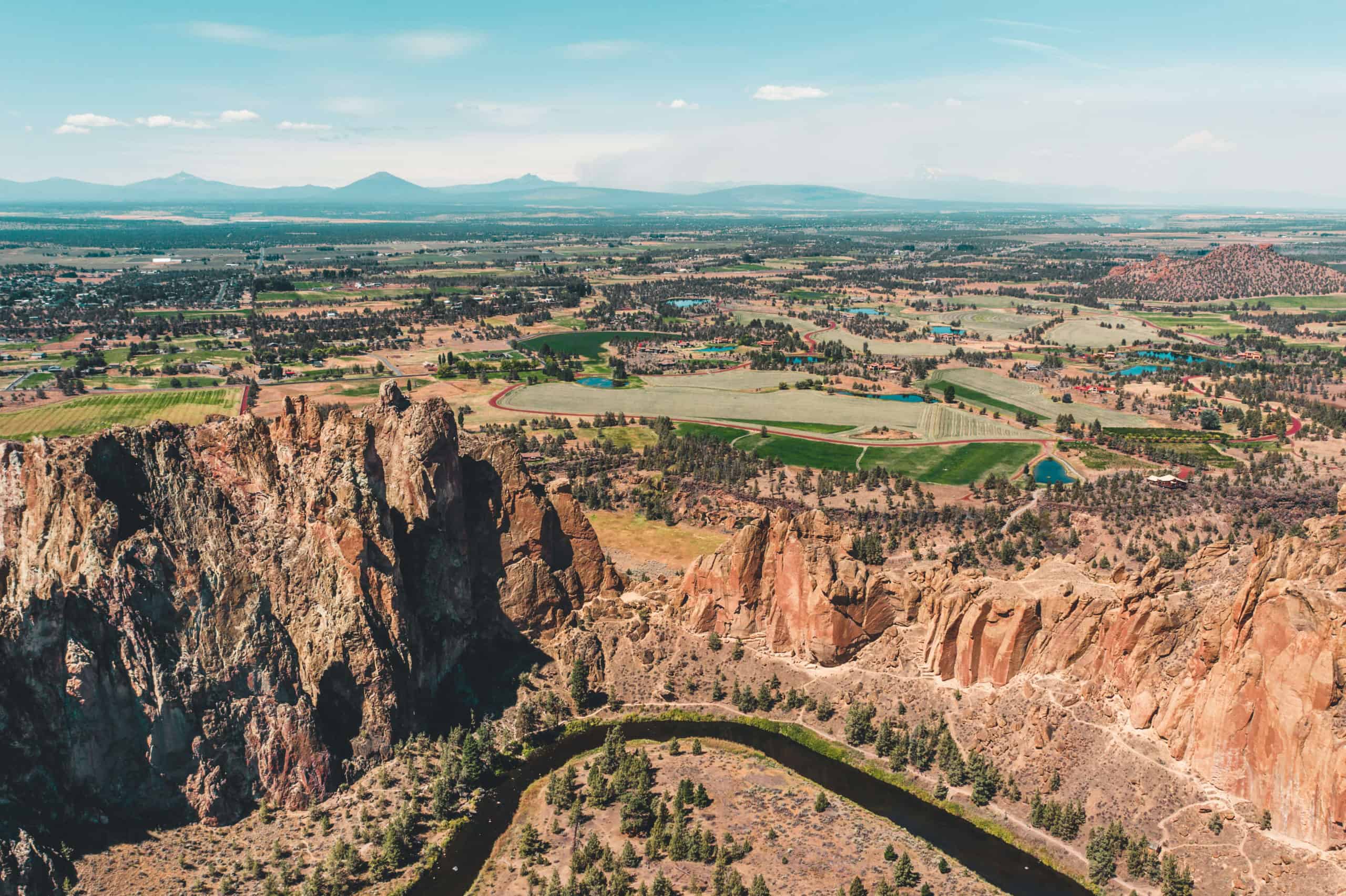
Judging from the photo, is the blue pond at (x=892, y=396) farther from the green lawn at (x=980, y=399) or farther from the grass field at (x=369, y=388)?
the grass field at (x=369, y=388)

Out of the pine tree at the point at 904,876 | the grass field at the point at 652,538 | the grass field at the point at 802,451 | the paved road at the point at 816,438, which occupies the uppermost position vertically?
the paved road at the point at 816,438

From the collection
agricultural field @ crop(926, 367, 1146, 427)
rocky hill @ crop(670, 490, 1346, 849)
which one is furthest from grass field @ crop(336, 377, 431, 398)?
rocky hill @ crop(670, 490, 1346, 849)

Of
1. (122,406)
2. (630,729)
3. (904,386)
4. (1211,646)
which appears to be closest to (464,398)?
(122,406)

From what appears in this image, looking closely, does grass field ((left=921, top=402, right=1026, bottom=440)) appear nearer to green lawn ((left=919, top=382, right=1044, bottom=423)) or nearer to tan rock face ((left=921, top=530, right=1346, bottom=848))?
green lawn ((left=919, top=382, right=1044, bottom=423))

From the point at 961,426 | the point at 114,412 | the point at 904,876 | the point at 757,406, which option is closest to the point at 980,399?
the point at 961,426

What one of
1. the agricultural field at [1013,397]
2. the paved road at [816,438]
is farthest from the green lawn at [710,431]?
the agricultural field at [1013,397]

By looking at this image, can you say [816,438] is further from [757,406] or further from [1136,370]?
[1136,370]

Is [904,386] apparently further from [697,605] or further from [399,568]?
[399,568]
